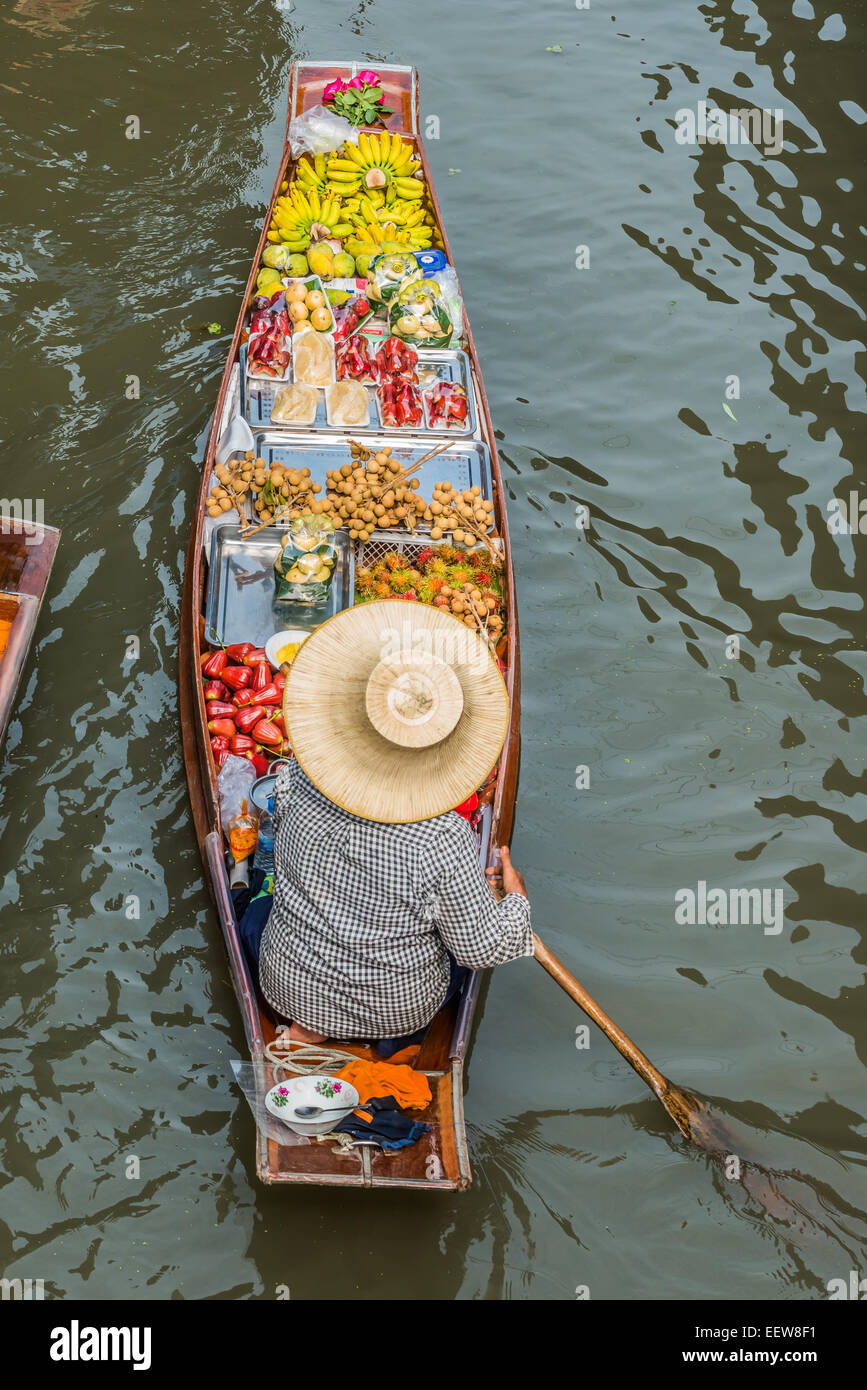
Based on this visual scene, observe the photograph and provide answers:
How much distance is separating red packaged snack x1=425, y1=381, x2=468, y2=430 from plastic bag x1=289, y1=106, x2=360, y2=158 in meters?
2.36

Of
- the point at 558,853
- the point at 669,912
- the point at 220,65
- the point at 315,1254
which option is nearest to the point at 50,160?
the point at 220,65

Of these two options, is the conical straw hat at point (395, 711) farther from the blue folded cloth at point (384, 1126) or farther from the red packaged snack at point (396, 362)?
the red packaged snack at point (396, 362)

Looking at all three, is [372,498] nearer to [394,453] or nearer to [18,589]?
[394,453]

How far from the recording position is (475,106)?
9180 mm

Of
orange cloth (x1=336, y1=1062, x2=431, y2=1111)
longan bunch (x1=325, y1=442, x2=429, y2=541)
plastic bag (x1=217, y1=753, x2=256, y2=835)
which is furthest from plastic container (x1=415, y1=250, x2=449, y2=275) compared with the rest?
orange cloth (x1=336, y1=1062, x2=431, y2=1111)

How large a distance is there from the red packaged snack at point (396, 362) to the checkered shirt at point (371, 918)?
309 cm

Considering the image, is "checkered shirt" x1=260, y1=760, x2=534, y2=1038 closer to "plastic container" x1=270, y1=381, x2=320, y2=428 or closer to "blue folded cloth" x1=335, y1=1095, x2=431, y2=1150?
"blue folded cloth" x1=335, y1=1095, x2=431, y2=1150

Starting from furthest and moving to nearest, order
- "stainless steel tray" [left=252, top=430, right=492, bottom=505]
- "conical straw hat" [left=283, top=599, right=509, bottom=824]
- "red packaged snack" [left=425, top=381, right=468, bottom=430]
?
"red packaged snack" [left=425, top=381, right=468, bottom=430]
"stainless steel tray" [left=252, top=430, right=492, bottom=505]
"conical straw hat" [left=283, top=599, right=509, bottom=824]

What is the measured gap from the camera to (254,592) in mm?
5172

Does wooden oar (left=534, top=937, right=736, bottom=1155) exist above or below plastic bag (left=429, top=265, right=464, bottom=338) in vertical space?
below

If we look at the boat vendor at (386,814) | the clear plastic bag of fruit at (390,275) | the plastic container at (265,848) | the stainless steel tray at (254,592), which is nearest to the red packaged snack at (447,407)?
the clear plastic bag of fruit at (390,275)

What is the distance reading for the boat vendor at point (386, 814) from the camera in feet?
10.2

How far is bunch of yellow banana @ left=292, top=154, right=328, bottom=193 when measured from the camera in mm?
6988

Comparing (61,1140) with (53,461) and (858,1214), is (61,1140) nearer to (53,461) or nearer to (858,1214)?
(858,1214)
